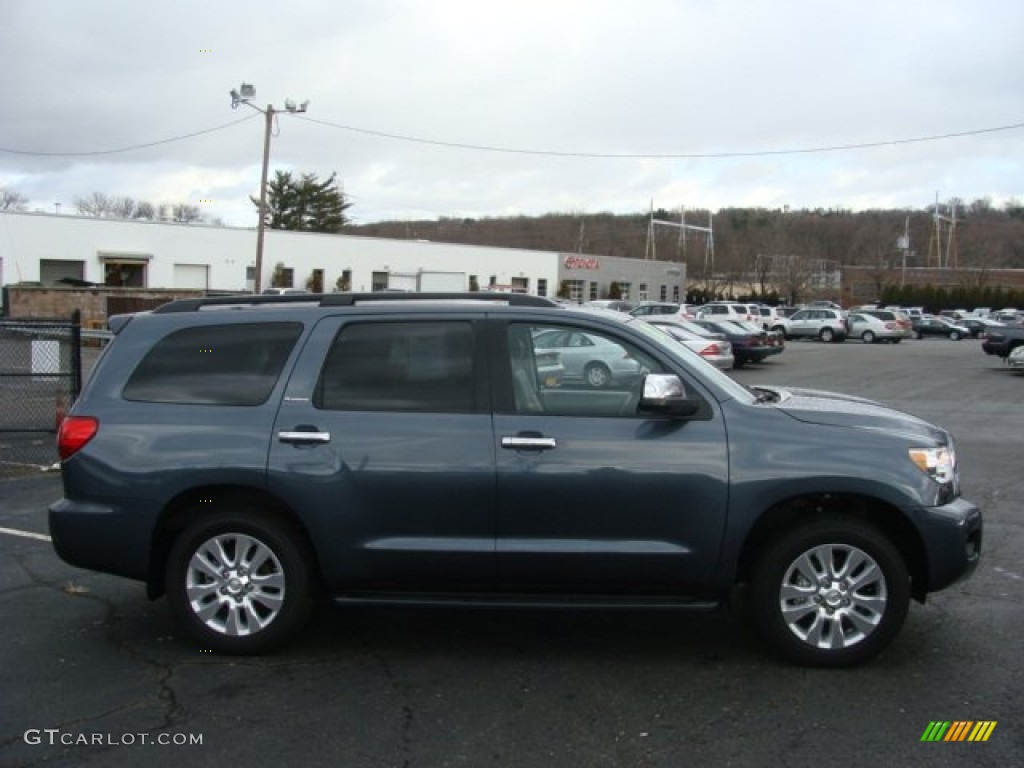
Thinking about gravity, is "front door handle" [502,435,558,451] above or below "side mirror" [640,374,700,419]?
below

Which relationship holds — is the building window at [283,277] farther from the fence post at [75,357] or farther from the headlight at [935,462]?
the headlight at [935,462]

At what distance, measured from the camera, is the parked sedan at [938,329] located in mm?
54812

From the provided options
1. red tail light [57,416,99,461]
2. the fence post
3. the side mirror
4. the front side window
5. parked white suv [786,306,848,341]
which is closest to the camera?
the side mirror

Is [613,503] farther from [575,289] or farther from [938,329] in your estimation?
[575,289]

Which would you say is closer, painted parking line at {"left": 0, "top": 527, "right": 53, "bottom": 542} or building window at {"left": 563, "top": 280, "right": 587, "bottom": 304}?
painted parking line at {"left": 0, "top": 527, "right": 53, "bottom": 542}

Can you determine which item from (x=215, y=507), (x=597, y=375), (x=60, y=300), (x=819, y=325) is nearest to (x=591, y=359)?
(x=597, y=375)

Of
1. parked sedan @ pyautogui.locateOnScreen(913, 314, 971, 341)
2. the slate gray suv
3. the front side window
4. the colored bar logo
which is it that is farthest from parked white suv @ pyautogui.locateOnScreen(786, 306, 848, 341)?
the colored bar logo

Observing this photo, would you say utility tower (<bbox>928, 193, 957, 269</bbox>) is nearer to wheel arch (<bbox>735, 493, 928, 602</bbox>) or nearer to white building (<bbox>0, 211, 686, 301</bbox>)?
white building (<bbox>0, 211, 686, 301</bbox>)

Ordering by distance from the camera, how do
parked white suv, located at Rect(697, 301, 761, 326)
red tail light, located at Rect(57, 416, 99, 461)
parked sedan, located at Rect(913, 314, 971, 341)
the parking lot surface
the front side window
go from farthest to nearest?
parked sedan, located at Rect(913, 314, 971, 341) < parked white suv, located at Rect(697, 301, 761, 326) < red tail light, located at Rect(57, 416, 99, 461) < the front side window < the parking lot surface

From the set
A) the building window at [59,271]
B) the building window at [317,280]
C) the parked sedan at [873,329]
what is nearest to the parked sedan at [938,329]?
the parked sedan at [873,329]

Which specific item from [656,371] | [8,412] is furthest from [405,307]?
[8,412]

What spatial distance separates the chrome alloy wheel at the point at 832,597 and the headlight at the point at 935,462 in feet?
1.73

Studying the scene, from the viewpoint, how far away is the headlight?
181 inches

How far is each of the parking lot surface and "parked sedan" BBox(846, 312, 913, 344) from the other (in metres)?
42.2
